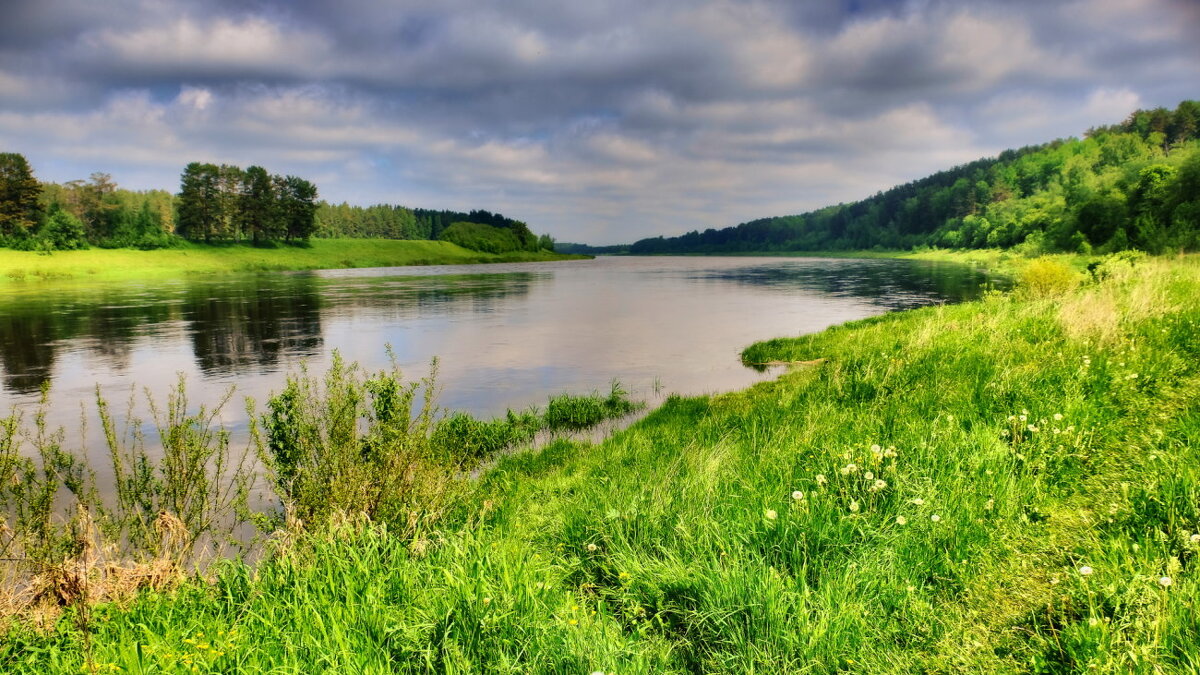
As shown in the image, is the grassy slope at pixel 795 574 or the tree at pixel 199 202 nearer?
the grassy slope at pixel 795 574

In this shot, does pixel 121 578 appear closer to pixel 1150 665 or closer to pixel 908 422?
pixel 1150 665

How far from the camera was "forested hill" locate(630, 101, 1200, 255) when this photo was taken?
55.3 meters

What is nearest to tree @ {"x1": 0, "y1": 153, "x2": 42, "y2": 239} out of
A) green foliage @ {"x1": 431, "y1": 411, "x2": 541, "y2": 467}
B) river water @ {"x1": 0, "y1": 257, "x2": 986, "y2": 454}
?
river water @ {"x1": 0, "y1": 257, "x2": 986, "y2": 454}

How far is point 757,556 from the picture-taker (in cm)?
429

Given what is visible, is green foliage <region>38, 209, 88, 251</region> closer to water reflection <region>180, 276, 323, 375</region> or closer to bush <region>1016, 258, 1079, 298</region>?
water reflection <region>180, 276, 323, 375</region>

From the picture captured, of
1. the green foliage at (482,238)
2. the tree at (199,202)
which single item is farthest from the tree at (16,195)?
the green foliage at (482,238)

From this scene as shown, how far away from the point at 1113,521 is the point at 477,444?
371 inches

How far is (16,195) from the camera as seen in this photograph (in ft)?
300

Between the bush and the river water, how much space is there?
25.7ft

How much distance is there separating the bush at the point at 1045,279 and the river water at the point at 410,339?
7.84m

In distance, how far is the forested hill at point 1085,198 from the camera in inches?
2178

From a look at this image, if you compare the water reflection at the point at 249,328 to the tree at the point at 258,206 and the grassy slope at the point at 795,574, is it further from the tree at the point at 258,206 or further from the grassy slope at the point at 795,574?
the tree at the point at 258,206

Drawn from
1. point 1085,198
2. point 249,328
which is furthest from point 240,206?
point 1085,198

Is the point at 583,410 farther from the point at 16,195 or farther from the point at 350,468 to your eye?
the point at 16,195
